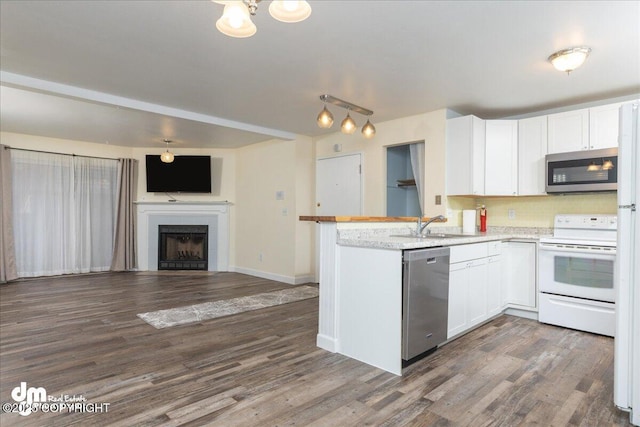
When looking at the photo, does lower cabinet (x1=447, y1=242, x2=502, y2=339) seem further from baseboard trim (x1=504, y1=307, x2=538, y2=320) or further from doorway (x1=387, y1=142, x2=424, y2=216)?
doorway (x1=387, y1=142, x2=424, y2=216)

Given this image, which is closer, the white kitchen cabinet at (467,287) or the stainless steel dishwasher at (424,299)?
the stainless steel dishwasher at (424,299)

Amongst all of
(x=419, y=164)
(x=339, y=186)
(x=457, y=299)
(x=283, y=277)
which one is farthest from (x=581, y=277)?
(x=283, y=277)

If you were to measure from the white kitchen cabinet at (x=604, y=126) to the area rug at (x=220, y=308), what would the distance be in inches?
142

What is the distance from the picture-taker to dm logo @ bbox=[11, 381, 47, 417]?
1949 mm

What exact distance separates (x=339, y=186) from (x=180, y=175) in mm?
3300

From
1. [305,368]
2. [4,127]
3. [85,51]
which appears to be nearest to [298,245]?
[305,368]

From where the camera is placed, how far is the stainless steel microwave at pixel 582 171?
3.40 m

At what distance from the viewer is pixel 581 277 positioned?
10.8 feet

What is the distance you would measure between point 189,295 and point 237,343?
2.03m

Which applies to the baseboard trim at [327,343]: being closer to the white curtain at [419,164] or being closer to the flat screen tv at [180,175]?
the white curtain at [419,164]

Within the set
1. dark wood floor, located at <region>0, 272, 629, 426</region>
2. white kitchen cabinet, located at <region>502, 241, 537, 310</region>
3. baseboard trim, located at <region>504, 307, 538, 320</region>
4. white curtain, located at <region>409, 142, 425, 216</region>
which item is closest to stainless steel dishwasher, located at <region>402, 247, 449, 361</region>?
dark wood floor, located at <region>0, 272, 629, 426</region>

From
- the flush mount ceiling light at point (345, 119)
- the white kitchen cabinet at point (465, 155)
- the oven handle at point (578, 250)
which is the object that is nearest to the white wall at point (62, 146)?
the flush mount ceiling light at point (345, 119)

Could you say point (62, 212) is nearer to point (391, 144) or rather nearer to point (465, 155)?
point (391, 144)

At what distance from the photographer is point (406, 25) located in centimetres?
235
